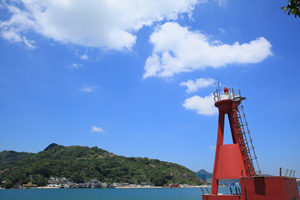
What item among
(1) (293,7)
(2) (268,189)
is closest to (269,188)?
(2) (268,189)

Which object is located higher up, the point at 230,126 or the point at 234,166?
the point at 230,126

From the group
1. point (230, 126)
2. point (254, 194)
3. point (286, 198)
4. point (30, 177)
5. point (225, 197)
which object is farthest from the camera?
point (30, 177)

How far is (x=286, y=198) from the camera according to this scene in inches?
749

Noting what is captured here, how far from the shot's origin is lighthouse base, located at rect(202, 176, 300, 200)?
63.2 ft

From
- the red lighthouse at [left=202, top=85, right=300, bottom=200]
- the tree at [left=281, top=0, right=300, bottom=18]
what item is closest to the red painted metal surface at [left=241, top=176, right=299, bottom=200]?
the red lighthouse at [left=202, top=85, right=300, bottom=200]

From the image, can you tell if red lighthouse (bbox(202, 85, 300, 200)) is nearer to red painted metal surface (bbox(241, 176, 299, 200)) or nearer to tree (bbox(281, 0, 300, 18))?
red painted metal surface (bbox(241, 176, 299, 200))

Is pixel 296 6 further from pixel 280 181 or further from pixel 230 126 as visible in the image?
pixel 230 126

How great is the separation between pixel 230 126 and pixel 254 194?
24.0 ft

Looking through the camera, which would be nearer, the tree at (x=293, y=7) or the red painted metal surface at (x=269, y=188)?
the tree at (x=293, y=7)

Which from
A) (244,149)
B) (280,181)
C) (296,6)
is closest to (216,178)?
(244,149)

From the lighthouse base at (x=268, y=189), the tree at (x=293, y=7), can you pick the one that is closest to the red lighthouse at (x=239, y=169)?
the lighthouse base at (x=268, y=189)

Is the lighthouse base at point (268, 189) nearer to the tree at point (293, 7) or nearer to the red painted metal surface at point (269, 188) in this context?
the red painted metal surface at point (269, 188)

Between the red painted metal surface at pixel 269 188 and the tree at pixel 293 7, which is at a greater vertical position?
the tree at pixel 293 7

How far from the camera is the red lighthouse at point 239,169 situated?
19.7m
